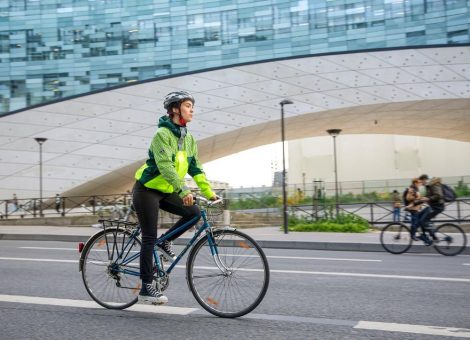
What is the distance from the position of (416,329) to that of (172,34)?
134ft

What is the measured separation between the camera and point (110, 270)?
180 inches

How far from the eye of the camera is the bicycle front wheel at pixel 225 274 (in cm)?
402

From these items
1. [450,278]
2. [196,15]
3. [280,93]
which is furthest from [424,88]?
[450,278]

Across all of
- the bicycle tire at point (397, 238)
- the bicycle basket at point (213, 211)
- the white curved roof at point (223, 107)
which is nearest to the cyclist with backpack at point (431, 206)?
the bicycle tire at point (397, 238)

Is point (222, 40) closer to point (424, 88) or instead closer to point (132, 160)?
point (132, 160)

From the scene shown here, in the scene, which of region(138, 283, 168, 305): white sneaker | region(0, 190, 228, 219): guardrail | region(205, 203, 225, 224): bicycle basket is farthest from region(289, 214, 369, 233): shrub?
region(138, 283, 168, 305): white sneaker

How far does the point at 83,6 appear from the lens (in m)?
41.9

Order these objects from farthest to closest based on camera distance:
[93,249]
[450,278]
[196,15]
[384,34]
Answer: [196,15] < [384,34] < [450,278] < [93,249]

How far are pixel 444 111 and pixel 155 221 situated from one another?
130 ft

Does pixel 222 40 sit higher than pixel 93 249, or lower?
higher

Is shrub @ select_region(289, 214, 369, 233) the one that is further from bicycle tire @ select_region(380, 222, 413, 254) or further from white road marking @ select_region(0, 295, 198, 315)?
white road marking @ select_region(0, 295, 198, 315)

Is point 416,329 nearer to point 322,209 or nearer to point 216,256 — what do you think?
point 216,256

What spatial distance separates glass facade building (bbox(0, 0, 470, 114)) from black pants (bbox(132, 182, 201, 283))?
118ft

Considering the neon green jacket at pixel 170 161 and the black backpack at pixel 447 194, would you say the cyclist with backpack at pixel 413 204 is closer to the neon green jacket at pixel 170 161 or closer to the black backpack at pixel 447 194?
the black backpack at pixel 447 194
